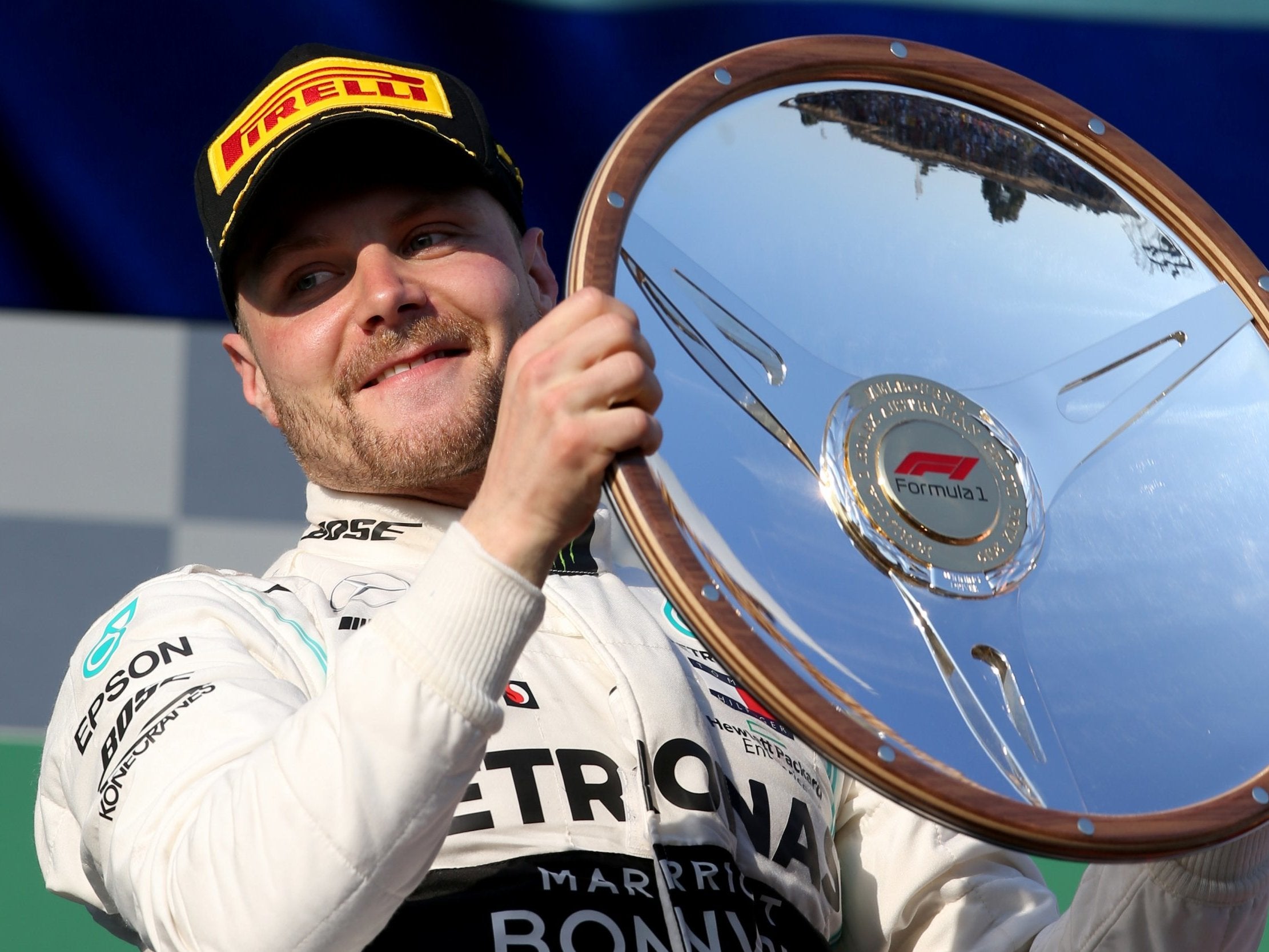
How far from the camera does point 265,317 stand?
1.41 metres

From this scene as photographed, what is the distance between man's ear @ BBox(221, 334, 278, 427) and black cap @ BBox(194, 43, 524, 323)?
0.12ft

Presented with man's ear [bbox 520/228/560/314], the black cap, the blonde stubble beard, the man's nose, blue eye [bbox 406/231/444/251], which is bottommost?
the blonde stubble beard

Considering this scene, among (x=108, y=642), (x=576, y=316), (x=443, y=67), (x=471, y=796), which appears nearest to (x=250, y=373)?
(x=108, y=642)

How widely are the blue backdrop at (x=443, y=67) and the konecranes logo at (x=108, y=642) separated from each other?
3.59ft

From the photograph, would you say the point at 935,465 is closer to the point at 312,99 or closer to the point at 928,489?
the point at 928,489

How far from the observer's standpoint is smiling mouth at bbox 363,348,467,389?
1.35 metres

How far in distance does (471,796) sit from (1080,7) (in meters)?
1.77

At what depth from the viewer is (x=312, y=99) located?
4.61 ft

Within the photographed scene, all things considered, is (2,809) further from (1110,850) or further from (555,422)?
(1110,850)

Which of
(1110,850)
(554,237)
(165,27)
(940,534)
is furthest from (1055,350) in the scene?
(165,27)

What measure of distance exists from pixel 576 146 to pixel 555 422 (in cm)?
157

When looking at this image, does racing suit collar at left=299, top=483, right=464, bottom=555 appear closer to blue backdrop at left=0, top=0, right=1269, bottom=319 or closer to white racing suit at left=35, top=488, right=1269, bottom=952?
white racing suit at left=35, top=488, right=1269, bottom=952

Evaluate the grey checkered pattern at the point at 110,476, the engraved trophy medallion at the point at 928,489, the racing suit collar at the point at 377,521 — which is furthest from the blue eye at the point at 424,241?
the grey checkered pattern at the point at 110,476

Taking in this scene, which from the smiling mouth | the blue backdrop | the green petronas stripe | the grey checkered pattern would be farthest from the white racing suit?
the green petronas stripe
